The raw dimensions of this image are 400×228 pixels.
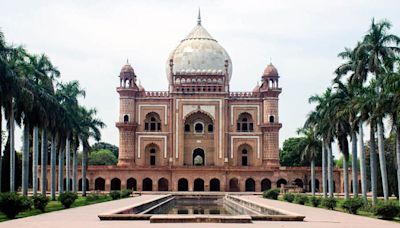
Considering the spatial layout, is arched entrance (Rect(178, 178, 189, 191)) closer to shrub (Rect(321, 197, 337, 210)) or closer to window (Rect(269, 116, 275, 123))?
window (Rect(269, 116, 275, 123))

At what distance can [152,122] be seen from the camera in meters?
52.3

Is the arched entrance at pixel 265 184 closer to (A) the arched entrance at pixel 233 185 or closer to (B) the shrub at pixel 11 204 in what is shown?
(A) the arched entrance at pixel 233 185

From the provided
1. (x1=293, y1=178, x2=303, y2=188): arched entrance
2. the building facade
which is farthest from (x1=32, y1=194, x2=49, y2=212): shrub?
(x1=293, y1=178, x2=303, y2=188): arched entrance

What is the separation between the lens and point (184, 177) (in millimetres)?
48156

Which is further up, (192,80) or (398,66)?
(192,80)

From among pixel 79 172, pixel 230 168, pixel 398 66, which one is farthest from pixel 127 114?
pixel 398 66

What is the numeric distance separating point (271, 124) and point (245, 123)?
2847 millimetres

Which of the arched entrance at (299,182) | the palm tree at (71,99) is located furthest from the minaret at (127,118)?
the palm tree at (71,99)

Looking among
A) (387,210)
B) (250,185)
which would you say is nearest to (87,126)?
(250,185)

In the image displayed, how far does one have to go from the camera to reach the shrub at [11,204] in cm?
1730

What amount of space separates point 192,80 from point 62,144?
2216 cm

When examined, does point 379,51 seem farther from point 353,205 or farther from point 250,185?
point 250,185

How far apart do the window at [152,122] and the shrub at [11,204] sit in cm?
3447

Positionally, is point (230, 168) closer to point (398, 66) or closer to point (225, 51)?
point (225, 51)
